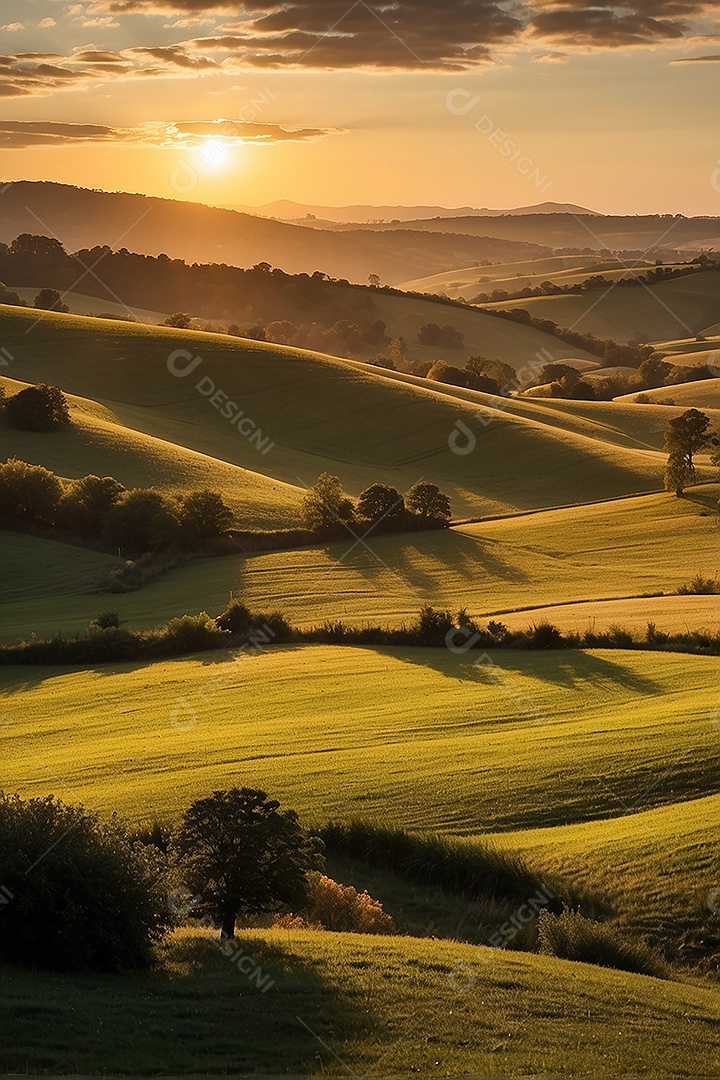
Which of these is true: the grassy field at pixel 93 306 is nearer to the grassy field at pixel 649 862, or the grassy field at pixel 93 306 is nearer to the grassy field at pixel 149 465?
the grassy field at pixel 149 465

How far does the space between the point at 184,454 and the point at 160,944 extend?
7136 centimetres

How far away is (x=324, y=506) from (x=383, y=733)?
3825 cm

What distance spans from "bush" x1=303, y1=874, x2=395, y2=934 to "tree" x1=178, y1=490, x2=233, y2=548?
157 feet

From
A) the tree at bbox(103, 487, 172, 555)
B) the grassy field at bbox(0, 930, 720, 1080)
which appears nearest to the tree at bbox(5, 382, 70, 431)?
the tree at bbox(103, 487, 172, 555)

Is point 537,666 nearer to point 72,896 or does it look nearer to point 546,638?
point 546,638

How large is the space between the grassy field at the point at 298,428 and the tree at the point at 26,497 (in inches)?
278

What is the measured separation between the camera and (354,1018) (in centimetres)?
1496

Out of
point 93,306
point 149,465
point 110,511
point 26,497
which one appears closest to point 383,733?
point 110,511

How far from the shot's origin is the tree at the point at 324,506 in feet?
238

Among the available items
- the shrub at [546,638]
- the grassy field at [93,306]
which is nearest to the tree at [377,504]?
the shrub at [546,638]

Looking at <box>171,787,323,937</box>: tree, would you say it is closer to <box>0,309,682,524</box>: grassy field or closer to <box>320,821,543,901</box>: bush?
<box>320,821,543,901</box>: bush

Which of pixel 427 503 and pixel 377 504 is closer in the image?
pixel 377 504

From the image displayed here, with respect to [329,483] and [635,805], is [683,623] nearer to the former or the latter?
[635,805]

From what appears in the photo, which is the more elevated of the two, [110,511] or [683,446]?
[683,446]
